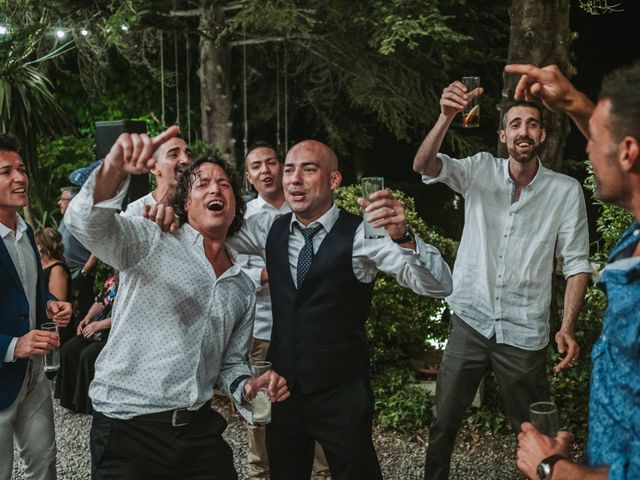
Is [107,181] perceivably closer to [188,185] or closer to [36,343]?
[188,185]

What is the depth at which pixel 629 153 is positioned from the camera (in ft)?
5.86

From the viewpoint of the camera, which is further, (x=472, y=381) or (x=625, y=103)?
(x=472, y=381)

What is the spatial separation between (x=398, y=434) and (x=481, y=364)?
1.63 metres

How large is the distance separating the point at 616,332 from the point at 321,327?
1.71m

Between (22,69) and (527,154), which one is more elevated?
(22,69)

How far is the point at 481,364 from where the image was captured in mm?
3980

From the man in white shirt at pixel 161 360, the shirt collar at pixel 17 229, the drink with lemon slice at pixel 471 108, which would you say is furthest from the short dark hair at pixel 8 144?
the drink with lemon slice at pixel 471 108

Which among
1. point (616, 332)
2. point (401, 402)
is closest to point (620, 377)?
point (616, 332)

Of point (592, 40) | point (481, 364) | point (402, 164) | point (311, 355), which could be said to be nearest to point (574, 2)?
point (592, 40)

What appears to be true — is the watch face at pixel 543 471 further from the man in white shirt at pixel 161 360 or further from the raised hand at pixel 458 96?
the raised hand at pixel 458 96

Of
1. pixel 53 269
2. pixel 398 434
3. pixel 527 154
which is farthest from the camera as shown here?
pixel 53 269

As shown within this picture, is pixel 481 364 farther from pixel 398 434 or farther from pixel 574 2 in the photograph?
pixel 574 2

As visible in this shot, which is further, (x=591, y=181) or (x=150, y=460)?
(x=591, y=181)

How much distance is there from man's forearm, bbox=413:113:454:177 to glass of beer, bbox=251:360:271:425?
58.7 inches
